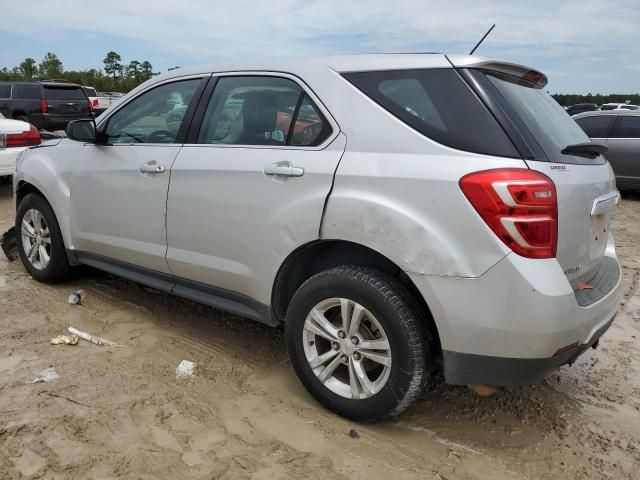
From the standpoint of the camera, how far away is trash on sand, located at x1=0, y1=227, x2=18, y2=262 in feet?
17.0

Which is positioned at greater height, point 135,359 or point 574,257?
point 574,257

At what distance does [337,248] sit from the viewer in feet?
9.25

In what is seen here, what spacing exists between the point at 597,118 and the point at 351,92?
9381 millimetres

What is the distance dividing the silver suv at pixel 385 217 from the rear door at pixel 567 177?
1cm

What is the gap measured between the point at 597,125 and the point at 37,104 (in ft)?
48.1

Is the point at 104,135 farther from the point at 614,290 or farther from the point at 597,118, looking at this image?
the point at 597,118

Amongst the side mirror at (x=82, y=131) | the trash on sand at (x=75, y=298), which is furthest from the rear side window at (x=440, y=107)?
the trash on sand at (x=75, y=298)

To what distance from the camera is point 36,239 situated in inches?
178

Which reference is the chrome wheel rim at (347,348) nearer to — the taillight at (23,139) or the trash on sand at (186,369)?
the trash on sand at (186,369)

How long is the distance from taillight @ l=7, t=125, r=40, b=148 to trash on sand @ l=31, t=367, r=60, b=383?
6.22 m

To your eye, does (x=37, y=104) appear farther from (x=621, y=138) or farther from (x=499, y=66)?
(x=499, y=66)

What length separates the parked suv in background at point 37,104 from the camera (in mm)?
16266

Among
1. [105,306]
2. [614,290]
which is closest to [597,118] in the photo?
[614,290]

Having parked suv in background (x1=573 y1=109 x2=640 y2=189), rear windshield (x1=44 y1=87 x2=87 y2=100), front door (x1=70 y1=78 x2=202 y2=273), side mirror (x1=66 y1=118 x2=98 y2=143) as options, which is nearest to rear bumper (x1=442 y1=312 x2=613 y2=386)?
front door (x1=70 y1=78 x2=202 y2=273)
